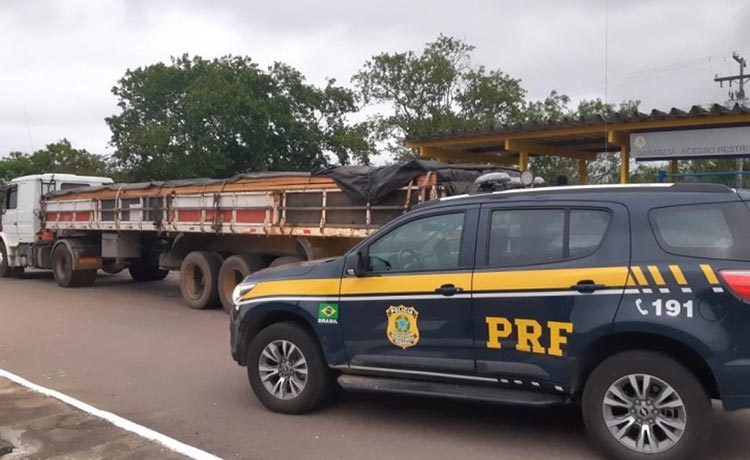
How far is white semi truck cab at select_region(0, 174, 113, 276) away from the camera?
1706cm

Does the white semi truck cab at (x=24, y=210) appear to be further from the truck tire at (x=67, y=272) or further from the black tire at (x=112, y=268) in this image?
the black tire at (x=112, y=268)

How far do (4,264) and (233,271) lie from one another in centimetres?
978

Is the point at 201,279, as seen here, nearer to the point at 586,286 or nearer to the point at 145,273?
the point at 145,273

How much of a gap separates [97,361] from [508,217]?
17.6ft

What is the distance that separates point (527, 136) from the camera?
41.8ft

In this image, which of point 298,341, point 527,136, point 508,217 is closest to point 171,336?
point 298,341

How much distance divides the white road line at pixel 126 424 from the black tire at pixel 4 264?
12.3m

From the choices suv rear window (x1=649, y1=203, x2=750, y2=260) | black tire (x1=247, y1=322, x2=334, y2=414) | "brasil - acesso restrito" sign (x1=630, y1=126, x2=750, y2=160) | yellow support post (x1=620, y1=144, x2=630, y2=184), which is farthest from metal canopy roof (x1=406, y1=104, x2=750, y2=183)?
black tire (x1=247, y1=322, x2=334, y2=414)

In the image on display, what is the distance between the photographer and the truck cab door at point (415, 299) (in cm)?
494

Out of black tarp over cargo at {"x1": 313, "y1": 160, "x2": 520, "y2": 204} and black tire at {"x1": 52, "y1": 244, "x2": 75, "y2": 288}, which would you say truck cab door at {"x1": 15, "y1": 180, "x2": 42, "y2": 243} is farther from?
black tarp over cargo at {"x1": 313, "y1": 160, "x2": 520, "y2": 204}

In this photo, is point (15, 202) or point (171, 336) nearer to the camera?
point (171, 336)

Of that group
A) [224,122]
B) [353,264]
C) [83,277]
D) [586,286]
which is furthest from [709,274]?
[224,122]

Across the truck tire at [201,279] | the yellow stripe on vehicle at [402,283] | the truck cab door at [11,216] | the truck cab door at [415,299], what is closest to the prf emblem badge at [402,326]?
the truck cab door at [415,299]

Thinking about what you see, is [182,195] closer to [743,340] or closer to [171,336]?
[171,336]
